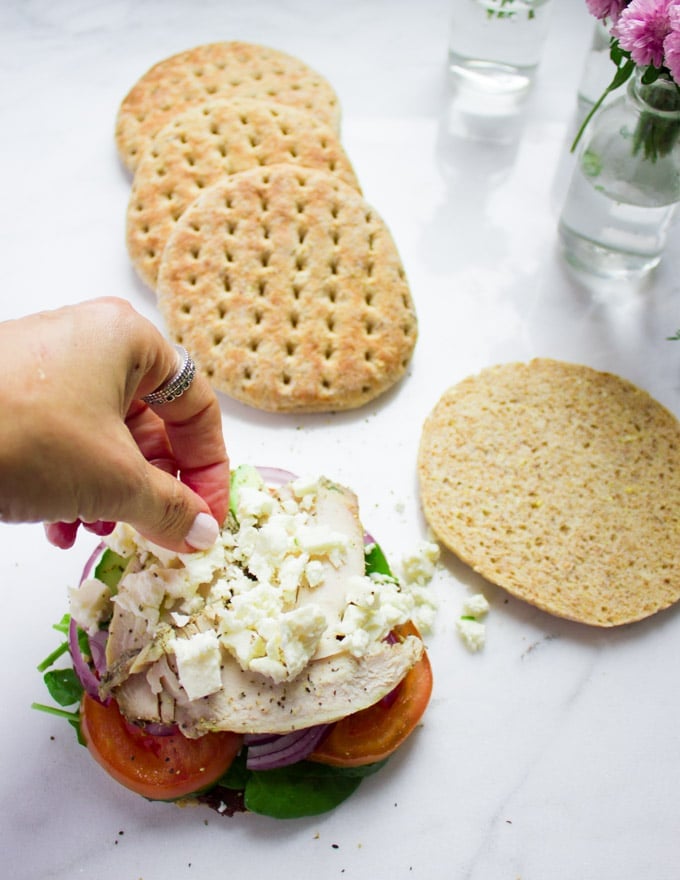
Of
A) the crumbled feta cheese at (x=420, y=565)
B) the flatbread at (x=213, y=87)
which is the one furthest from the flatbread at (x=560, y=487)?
the flatbread at (x=213, y=87)

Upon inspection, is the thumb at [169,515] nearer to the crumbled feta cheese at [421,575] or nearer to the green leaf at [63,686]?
the green leaf at [63,686]

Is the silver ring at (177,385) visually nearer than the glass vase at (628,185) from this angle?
Yes

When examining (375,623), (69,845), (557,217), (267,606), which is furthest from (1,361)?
(557,217)

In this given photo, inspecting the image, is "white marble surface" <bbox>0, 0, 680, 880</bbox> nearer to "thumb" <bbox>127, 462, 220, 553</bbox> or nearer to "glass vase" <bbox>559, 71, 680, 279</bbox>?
"glass vase" <bbox>559, 71, 680, 279</bbox>

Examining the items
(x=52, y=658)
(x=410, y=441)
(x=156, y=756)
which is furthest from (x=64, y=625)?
(x=410, y=441)

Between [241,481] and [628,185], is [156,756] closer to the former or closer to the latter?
[241,481]

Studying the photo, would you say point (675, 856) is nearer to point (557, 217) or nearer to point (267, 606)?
point (267, 606)
